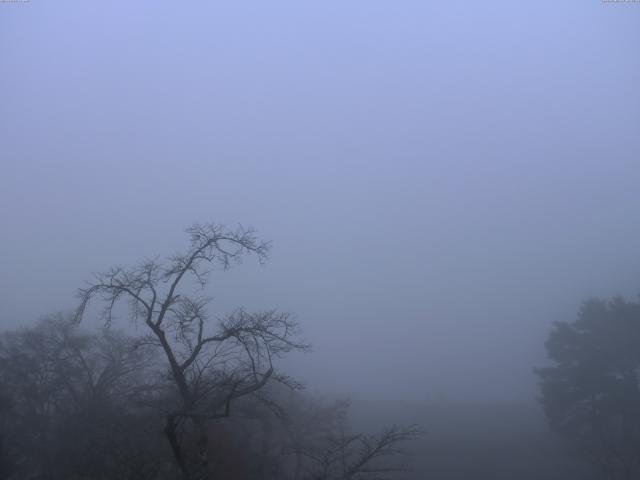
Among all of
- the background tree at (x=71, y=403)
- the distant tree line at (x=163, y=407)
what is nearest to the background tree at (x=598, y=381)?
the distant tree line at (x=163, y=407)

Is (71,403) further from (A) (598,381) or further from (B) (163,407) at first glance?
(A) (598,381)

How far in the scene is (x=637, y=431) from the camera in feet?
75.8

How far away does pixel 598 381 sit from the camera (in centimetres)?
2462

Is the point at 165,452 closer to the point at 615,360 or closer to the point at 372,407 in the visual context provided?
the point at 615,360

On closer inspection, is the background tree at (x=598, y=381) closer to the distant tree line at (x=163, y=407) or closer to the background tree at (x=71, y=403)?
the distant tree line at (x=163, y=407)

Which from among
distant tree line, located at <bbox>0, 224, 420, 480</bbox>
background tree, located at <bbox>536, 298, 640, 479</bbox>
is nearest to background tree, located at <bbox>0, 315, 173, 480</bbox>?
distant tree line, located at <bbox>0, 224, 420, 480</bbox>

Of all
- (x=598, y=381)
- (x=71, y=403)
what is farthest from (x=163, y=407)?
(x=598, y=381)

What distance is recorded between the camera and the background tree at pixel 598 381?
77.7ft

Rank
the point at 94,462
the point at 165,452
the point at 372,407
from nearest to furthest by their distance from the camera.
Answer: the point at 165,452 → the point at 94,462 → the point at 372,407

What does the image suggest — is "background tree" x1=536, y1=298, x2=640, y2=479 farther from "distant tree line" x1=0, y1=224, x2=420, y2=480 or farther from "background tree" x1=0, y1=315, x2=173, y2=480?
"background tree" x1=0, y1=315, x2=173, y2=480

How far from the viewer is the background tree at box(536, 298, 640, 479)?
23672 millimetres

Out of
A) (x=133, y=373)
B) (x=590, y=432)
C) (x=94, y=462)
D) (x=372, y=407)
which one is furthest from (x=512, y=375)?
(x=94, y=462)

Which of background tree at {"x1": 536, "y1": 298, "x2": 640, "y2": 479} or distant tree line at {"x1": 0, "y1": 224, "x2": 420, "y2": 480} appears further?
background tree at {"x1": 536, "y1": 298, "x2": 640, "y2": 479}

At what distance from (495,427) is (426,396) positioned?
18.6 metres
